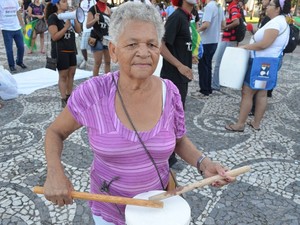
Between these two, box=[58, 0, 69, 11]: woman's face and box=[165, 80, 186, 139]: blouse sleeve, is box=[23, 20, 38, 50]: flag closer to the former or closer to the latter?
box=[58, 0, 69, 11]: woman's face

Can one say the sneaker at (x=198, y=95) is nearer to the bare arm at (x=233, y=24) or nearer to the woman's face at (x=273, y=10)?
the bare arm at (x=233, y=24)

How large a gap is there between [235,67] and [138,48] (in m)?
3.19

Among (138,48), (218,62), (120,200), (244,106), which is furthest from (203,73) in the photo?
(120,200)

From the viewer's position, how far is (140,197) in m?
1.26

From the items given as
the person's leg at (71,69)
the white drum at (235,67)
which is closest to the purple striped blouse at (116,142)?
the white drum at (235,67)

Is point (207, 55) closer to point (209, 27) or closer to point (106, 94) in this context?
point (209, 27)

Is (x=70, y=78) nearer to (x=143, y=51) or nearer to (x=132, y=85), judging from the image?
(x=132, y=85)

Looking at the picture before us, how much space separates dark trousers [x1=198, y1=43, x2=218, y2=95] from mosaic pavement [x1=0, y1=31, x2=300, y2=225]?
30cm

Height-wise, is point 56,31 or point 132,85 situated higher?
point 132,85

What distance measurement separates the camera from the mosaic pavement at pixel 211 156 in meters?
2.57

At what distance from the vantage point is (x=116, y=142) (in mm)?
1289

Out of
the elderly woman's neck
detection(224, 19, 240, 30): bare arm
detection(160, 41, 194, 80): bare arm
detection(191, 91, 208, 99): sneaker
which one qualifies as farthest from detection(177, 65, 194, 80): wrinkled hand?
detection(224, 19, 240, 30): bare arm

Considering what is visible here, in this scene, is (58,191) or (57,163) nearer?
(58,191)

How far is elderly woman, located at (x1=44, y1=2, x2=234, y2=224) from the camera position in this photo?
1.29 metres
